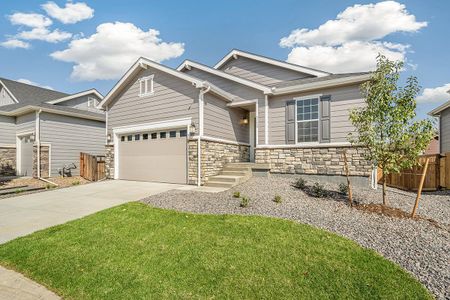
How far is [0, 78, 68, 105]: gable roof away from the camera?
17484 millimetres

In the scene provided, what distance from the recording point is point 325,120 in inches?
379

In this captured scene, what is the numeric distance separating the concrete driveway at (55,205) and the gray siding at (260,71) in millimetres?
8730

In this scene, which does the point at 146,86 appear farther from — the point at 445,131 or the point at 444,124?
the point at 444,124

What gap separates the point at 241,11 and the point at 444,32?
803 centimetres

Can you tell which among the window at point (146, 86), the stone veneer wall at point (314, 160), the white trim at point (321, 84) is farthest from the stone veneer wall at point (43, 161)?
the white trim at point (321, 84)

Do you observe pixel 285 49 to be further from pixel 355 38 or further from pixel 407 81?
pixel 407 81

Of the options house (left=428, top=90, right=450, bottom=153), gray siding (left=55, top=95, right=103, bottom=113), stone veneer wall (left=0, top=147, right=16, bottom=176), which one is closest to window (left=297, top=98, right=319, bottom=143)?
house (left=428, top=90, right=450, bottom=153)

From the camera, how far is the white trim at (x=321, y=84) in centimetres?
893

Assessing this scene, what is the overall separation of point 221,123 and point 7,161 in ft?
46.8

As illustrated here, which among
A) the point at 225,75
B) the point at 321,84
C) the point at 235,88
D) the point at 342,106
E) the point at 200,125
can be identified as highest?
the point at 225,75

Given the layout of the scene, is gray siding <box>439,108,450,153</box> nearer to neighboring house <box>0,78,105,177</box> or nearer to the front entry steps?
the front entry steps

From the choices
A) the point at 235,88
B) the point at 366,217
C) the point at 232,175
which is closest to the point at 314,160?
the point at 232,175

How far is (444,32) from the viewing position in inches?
356

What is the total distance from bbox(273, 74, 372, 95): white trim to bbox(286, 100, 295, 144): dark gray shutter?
530 mm
